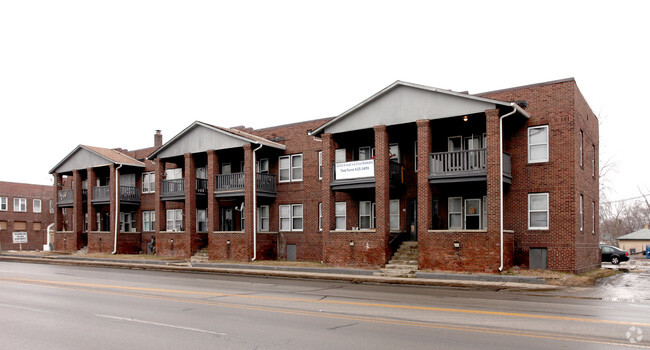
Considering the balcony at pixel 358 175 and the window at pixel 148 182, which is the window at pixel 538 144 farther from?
the window at pixel 148 182

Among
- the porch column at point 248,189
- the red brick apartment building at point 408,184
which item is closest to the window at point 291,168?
the red brick apartment building at point 408,184

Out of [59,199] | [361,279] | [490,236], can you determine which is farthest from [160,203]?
[490,236]

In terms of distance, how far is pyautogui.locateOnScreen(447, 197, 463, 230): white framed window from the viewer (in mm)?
25878

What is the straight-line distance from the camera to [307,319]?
37.4ft

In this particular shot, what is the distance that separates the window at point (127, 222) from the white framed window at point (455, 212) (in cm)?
2736

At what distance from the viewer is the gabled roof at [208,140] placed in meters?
32.2

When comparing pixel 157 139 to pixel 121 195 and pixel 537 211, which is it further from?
pixel 537 211

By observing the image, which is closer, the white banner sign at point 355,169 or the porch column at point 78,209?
the white banner sign at point 355,169

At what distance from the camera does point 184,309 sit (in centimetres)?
1295

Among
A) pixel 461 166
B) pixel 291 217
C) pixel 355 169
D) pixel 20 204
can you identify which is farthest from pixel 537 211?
pixel 20 204

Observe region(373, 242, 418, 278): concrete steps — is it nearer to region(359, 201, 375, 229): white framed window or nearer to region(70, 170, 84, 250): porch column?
region(359, 201, 375, 229): white framed window

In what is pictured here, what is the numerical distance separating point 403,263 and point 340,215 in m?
5.82

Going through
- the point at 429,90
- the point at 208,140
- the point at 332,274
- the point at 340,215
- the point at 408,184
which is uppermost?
the point at 429,90

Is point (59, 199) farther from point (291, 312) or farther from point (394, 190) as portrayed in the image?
point (291, 312)
